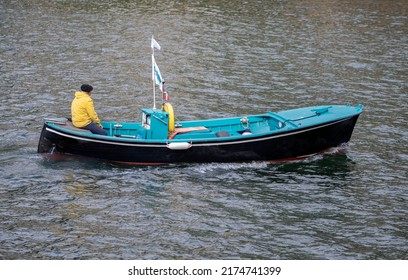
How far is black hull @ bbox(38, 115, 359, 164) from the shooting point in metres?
21.8

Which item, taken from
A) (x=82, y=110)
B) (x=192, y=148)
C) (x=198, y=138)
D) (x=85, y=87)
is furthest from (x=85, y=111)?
(x=198, y=138)

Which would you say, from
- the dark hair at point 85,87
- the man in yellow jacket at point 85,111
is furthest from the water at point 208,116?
the dark hair at point 85,87

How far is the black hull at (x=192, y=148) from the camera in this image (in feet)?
71.7

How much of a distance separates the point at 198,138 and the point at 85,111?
143 inches

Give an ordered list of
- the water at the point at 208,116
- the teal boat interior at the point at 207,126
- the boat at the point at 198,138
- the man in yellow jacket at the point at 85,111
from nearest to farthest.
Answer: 1. the water at the point at 208,116
2. the boat at the point at 198,138
3. the man in yellow jacket at the point at 85,111
4. the teal boat interior at the point at 207,126

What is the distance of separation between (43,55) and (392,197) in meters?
21.5

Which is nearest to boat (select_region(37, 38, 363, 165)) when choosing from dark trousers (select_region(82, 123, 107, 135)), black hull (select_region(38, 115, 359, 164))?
black hull (select_region(38, 115, 359, 164))

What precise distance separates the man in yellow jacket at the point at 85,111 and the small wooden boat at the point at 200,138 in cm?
25

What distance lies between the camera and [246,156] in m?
22.4

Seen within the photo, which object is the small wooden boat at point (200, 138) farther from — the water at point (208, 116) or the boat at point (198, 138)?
the water at point (208, 116)

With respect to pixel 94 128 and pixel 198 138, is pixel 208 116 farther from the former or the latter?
pixel 94 128

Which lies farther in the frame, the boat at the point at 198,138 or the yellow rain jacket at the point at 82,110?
the yellow rain jacket at the point at 82,110
